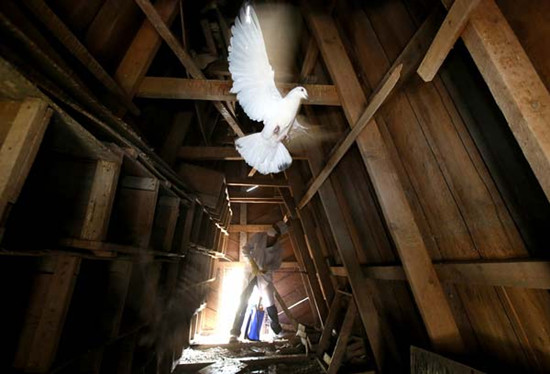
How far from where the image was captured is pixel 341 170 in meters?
2.14

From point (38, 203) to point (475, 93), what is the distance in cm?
190

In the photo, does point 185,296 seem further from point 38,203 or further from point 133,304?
point 38,203

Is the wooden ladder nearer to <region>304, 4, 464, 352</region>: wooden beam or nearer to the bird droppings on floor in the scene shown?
the bird droppings on floor

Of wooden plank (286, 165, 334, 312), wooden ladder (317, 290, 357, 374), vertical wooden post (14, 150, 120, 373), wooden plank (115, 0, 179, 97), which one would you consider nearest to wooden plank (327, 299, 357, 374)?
wooden ladder (317, 290, 357, 374)

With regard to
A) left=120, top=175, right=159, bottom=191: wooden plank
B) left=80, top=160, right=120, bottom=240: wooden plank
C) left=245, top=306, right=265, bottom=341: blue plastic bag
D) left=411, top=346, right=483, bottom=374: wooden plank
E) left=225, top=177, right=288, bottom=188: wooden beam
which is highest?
left=225, top=177, right=288, bottom=188: wooden beam

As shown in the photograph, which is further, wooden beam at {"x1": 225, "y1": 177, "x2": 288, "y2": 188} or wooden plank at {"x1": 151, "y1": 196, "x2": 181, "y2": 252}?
wooden beam at {"x1": 225, "y1": 177, "x2": 288, "y2": 188}

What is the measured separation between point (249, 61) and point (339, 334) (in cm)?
270

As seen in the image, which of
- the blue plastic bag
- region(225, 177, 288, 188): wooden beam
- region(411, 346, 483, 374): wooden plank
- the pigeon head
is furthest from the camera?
the blue plastic bag

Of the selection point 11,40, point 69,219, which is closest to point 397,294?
point 69,219

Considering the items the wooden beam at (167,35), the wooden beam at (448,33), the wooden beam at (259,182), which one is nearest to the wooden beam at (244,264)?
the wooden beam at (259,182)

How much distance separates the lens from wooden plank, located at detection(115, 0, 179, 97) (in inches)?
57.9

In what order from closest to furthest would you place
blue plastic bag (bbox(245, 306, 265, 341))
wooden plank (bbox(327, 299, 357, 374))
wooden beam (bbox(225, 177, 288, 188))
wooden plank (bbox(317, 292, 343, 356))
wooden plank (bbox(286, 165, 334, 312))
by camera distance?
wooden plank (bbox(327, 299, 357, 374)) < wooden plank (bbox(317, 292, 343, 356)) < wooden plank (bbox(286, 165, 334, 312)) < wooden beam (bbox(225, 177, 288, 188)) < blue plastic bag (bbox(245, 306, 265, 341))

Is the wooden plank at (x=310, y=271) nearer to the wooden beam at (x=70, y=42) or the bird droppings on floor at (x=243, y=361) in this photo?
the bird droppings on floor at (x=243, y=361)

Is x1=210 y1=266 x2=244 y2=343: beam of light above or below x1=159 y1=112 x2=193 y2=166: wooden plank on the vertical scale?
below
